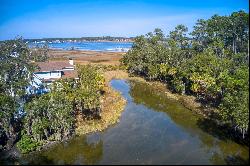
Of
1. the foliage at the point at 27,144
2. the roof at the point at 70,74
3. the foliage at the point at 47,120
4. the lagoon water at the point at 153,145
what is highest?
the roof at the point at 70,74

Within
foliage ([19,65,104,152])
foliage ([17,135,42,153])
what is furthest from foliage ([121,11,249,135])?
foliage ([17,135,42,153])

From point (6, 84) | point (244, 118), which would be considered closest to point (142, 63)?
point (6, 84)

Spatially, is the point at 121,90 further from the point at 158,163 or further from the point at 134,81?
the point at 158,163

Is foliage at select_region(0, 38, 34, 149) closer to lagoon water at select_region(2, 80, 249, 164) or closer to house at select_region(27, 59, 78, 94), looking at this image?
lagoon water at select_region(2, 80, 249, 164)

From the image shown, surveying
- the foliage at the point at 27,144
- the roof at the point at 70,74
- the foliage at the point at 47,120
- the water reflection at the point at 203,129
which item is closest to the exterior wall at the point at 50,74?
the roof at the point at 70,74

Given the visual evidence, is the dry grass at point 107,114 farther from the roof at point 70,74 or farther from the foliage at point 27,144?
the roof at point 70,74

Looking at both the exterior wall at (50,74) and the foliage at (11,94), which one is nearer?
the foliage at (11,94)

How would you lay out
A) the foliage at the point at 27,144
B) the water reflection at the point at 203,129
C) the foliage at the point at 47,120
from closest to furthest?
the water reflection at the point at 203,129 → the foliage at the point at 27,144 → the foliage at the point at 47,120

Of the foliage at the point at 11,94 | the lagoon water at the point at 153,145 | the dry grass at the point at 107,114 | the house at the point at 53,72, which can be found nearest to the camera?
the lagoon water at the point at 153,145
